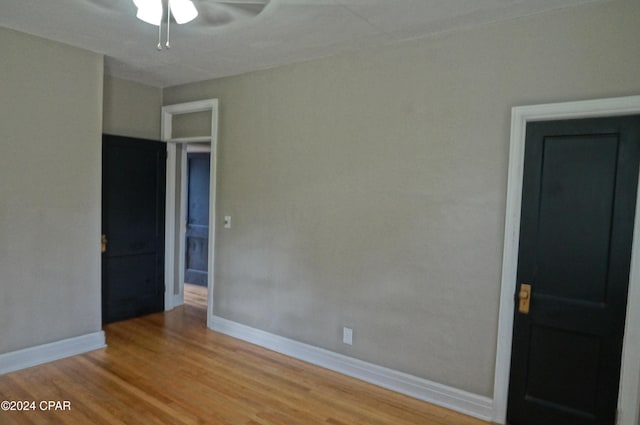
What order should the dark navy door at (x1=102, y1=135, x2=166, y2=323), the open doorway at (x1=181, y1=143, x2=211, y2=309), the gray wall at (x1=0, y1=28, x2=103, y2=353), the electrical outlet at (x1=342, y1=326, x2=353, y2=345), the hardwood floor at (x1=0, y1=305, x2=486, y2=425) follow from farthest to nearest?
the open doorway at (x1=181, y1=143, x2=211, y2=309) < the dark navy door at (x1=102, y1=135, x2=166, y2=323) < the electrical outlet at (x1=342, y1=326, x2=353, y2=345) < the gray wall at (x1=0, y1=28, x2=103, y2=353) < the hardwood floor at (x1=0, y1=305, x2=486, y2=425)

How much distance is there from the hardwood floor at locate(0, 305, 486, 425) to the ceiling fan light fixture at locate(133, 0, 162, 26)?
8.81 ft

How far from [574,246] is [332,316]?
195 centimetres

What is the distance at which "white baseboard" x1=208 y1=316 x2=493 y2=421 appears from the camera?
2812 mm

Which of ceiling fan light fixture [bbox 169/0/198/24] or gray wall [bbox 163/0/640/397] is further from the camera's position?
gray wall [bbox 163/0/640/397]

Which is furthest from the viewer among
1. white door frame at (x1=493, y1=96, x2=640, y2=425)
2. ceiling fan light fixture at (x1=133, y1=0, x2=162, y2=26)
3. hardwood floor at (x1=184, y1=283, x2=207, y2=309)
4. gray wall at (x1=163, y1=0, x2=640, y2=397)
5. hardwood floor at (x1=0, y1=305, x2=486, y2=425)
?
hardwood floor at (x1=184, y1=283, x2=207, y2=309)

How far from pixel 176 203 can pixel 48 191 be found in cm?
173

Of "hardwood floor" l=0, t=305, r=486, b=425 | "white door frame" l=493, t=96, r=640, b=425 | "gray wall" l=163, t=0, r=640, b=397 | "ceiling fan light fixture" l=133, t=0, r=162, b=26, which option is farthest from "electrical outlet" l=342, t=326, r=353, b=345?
"ceiling fan light fixture" l=133, t=0, r=162, b=26

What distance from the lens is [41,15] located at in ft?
9.32

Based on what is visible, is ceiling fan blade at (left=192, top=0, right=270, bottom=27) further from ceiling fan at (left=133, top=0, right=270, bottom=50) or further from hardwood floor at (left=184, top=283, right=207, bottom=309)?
hardwood floor at (left=184, top=283, right=207, bottom=309)

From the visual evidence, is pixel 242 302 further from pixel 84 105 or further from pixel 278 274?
pixel 84 105

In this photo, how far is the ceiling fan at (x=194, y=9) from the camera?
8.10ft

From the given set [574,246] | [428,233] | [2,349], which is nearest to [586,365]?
[574,246]

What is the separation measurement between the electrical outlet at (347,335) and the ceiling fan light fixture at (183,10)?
2693 millimetres

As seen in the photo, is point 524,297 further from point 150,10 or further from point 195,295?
point 195,295
